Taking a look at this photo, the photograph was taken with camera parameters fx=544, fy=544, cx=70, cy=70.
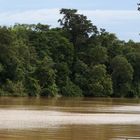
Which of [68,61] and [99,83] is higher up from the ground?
[68,61]

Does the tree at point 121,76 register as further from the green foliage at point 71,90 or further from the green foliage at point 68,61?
the green foliage at point 71,90

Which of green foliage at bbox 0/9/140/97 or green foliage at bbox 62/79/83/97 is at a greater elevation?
green foliage at bbox 0/9/140/97

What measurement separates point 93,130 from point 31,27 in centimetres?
7245

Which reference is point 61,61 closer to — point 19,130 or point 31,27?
point 31,27

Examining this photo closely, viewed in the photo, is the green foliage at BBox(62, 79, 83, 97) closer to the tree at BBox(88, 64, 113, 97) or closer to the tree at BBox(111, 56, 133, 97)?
the tree at BBox(88, 64, 113, 97)

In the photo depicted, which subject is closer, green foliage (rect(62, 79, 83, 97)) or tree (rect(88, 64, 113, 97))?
green foliage (rect(62, 79, 83, 97))

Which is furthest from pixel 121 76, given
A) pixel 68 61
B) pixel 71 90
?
pixel 71 90

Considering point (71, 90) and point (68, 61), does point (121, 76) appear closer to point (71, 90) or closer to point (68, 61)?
point (68, 61)

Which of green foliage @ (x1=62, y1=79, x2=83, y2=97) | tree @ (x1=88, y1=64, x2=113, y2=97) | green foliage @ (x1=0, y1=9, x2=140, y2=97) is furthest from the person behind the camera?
tree @ (x1=88, y1=64, x2=113, y2=97)

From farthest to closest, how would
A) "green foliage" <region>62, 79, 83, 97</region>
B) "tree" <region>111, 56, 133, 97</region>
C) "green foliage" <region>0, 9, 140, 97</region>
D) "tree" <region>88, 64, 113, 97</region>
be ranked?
1. "tree" <region>111, 56, 133, 97</region>
2. "tree" <region>88, 64, 113, 97</region>
3. "green foliage" <region>62, 79, 83, 97</region>
4. "green foliage" <region>0, 9, 140, 97</region>

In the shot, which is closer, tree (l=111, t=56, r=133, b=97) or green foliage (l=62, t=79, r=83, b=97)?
green foliage (l=62, t=79, r=83, b=97)

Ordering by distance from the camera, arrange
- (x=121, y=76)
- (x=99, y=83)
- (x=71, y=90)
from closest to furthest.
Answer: (x=71, y=90) → (x=99, y=83) → (x=121, y=76)

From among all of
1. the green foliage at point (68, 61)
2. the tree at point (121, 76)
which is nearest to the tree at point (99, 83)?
the green foliage at point (68, 61)

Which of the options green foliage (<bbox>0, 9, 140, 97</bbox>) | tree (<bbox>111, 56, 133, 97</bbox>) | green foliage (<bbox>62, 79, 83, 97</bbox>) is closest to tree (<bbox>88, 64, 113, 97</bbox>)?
green foliage (<bbox>0, 9, 140, 97</bbox>)
